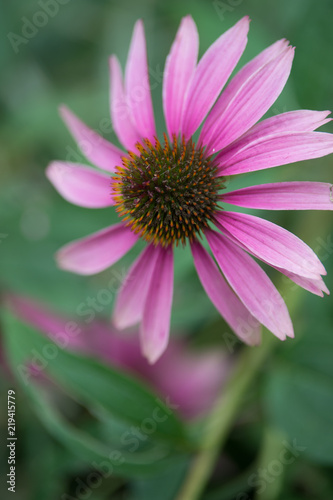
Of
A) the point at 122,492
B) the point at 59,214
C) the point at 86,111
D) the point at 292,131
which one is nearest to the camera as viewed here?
the point at 292,131

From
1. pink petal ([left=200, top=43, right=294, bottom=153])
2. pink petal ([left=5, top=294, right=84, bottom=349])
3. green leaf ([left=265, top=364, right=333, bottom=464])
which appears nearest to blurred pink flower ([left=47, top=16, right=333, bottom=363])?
pink petal ([left=200, top=43, right=294, bottom=153])

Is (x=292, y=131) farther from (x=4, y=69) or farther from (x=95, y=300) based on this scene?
(x=4, y=69)

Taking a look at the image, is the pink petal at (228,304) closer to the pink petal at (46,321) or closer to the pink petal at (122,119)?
the pink petal at (122,119)

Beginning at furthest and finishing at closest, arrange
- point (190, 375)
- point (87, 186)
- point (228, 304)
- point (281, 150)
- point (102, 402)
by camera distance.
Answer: point (190, 375), point (102, 402), point (87, 186), point (228, 304), point (281, 150)

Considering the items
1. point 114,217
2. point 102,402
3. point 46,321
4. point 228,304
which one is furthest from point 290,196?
point 46,321

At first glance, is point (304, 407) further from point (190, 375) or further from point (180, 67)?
point (180, 67)

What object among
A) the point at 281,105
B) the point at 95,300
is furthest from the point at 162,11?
the point at 95,300
